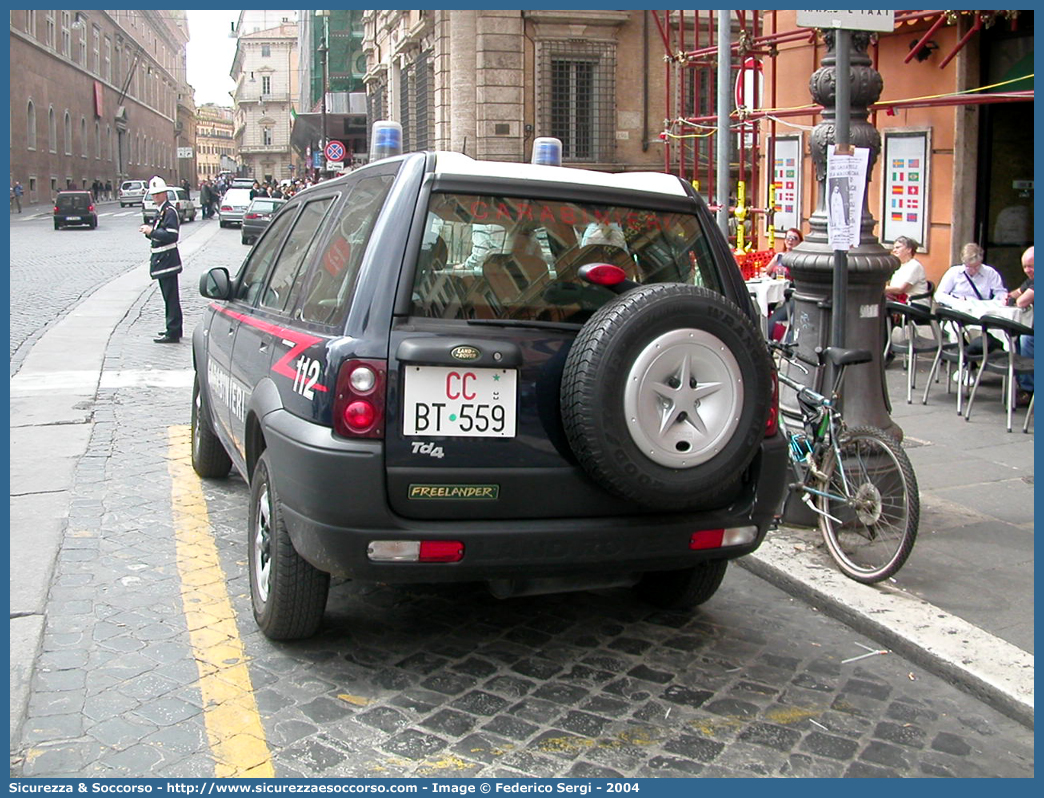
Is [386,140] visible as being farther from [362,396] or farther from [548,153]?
[362,396]

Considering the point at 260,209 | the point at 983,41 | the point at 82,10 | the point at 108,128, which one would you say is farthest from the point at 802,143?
the point at 108,128

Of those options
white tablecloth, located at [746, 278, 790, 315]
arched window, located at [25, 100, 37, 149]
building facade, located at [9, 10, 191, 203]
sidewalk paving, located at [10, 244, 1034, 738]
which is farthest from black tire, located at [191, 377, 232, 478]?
arched window, located at [25, 100, 37, 149]

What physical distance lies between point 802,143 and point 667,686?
37.1 ft

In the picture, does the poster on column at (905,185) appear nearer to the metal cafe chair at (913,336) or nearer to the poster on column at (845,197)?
the metal cafe chair at (913,336)

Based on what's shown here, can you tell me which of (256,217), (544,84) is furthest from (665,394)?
(256,217)

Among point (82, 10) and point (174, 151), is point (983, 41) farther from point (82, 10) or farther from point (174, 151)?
point (174, 151)

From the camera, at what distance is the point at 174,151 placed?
415 ft

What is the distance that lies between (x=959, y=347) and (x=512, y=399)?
20.6 feet

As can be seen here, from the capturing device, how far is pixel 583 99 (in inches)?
1152

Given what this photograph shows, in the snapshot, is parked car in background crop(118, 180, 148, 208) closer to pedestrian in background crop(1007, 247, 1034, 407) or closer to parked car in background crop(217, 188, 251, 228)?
parked car in background crop(217, 188, 251, 228)

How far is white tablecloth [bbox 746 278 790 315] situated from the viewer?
12.0 meters

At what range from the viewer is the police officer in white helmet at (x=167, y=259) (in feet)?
43.7

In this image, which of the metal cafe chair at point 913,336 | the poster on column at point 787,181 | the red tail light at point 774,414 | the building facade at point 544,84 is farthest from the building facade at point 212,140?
the red tail light at point 774,414

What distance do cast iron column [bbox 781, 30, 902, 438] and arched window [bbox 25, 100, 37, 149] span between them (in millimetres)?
64725
